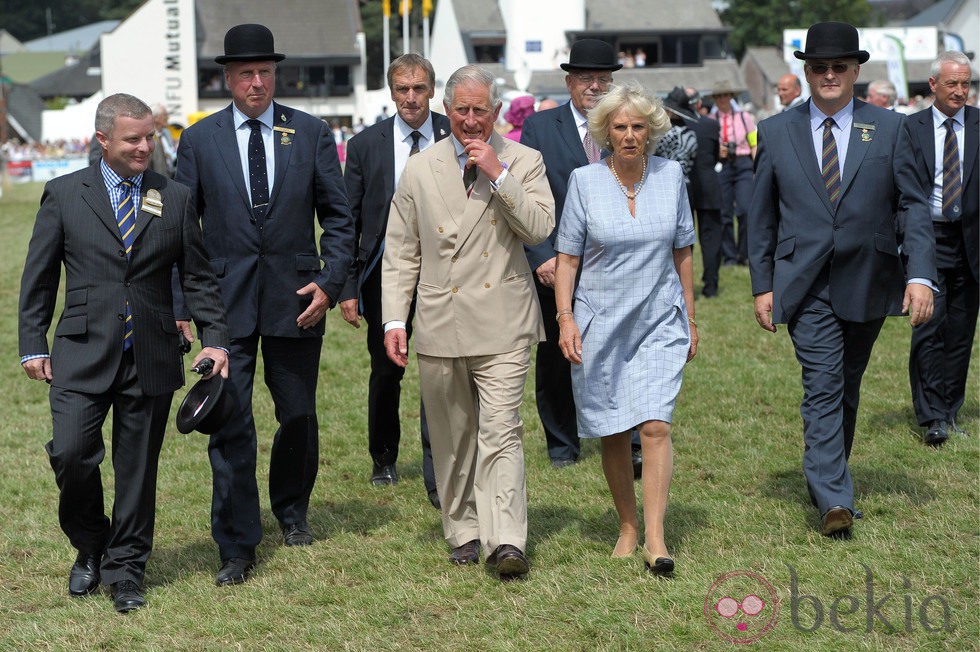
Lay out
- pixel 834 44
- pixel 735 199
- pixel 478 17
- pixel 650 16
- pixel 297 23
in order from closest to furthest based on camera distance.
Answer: pixel 834 44
pixel 735 199
pixel 478 17
pixel 650 16
pixel 297 23

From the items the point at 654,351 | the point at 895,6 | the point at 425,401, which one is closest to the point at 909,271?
the point at 654,351

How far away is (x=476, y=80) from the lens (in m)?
5.63

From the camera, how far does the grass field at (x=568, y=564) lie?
5090mm

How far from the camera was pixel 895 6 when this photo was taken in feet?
367

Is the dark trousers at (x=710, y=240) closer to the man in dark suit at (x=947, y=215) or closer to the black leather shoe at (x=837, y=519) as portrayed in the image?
the man in dark suit at (x=947, y=215)

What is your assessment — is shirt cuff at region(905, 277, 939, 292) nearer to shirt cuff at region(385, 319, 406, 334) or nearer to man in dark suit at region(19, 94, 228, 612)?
shirt cuff at region(385, 319, 406, 334)

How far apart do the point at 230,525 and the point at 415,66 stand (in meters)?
2.43

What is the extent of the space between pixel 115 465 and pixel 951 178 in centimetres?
519

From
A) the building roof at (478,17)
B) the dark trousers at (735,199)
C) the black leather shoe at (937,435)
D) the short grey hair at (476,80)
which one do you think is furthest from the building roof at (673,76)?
the short grey hair at (476,80)

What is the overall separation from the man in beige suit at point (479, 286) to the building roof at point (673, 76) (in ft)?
196

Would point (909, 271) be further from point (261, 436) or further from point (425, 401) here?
point (261, 436)

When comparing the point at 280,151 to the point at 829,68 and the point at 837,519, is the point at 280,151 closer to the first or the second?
the point at 829,68

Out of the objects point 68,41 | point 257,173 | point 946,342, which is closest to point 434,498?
point 257,173

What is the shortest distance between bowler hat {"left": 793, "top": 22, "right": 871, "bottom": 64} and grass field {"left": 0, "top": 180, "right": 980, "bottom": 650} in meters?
2.24
